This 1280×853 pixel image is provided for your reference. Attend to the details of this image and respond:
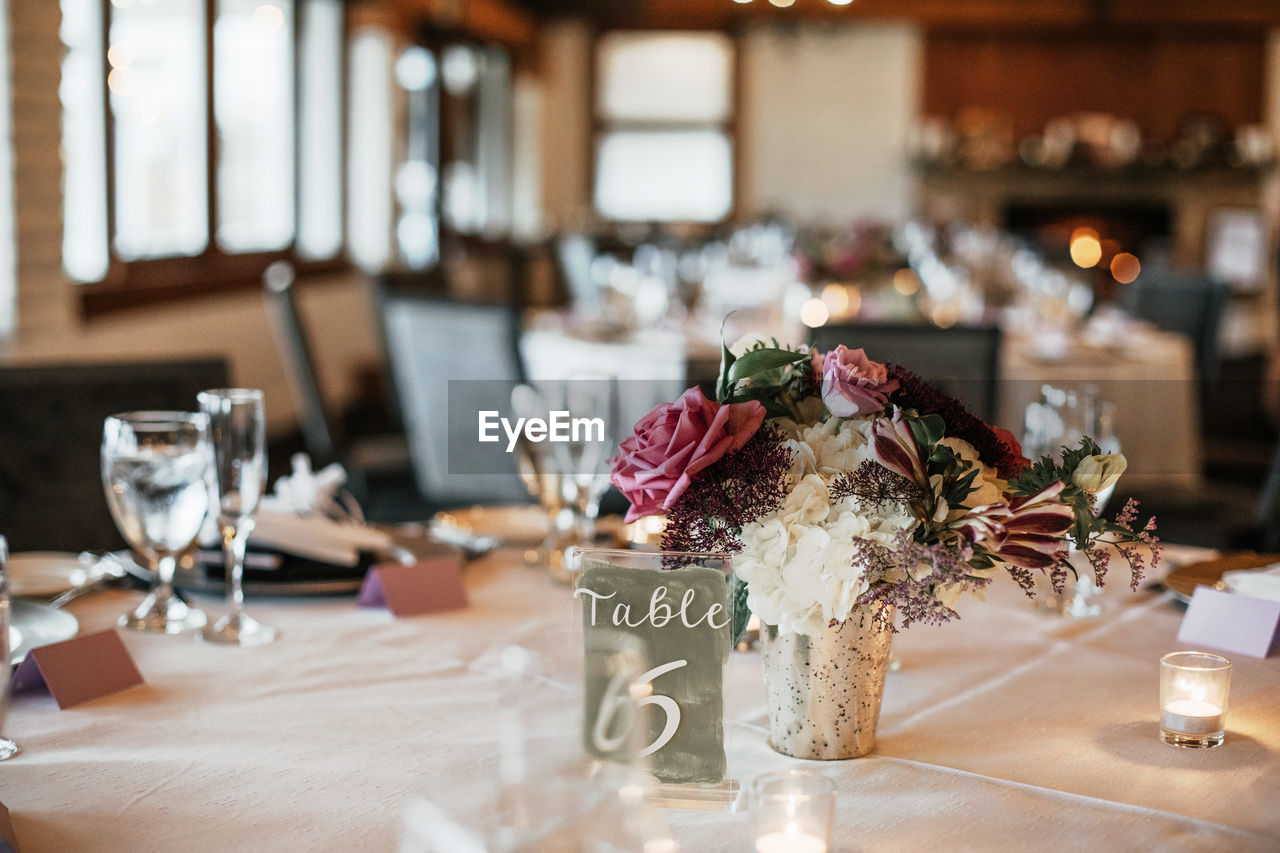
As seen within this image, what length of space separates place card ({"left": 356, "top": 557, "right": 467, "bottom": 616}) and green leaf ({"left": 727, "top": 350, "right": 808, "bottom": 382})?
21.7 inches

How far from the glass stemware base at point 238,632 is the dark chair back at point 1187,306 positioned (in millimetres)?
4176

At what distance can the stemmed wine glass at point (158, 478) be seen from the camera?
3.94 feet

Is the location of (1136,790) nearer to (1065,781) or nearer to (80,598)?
(1065,781)

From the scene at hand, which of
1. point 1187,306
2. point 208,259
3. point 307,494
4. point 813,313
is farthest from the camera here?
point 208,259

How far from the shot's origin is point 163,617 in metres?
1.28

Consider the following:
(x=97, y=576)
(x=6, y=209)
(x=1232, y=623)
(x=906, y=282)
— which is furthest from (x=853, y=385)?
(x=906, y=282)

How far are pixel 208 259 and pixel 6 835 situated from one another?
4885 millimetres

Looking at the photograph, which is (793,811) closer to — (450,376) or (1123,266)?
(450,376)

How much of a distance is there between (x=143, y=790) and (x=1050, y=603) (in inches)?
37.0

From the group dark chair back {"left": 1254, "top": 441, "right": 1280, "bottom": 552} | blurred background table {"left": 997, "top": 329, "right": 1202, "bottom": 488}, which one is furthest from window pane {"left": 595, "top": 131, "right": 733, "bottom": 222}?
dark chair back {"left": 1254, "top": 441, "right": 1280, "bottom": 552}

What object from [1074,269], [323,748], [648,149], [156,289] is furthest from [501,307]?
[648,149]

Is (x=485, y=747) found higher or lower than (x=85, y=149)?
lower

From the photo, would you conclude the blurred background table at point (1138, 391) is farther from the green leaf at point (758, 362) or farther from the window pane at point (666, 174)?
the window pane at point (666, 174)

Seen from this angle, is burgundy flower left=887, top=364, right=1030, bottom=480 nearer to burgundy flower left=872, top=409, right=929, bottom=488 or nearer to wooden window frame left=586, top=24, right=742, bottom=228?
burgundy flower left=872, top=409, right=929, bottom=488
